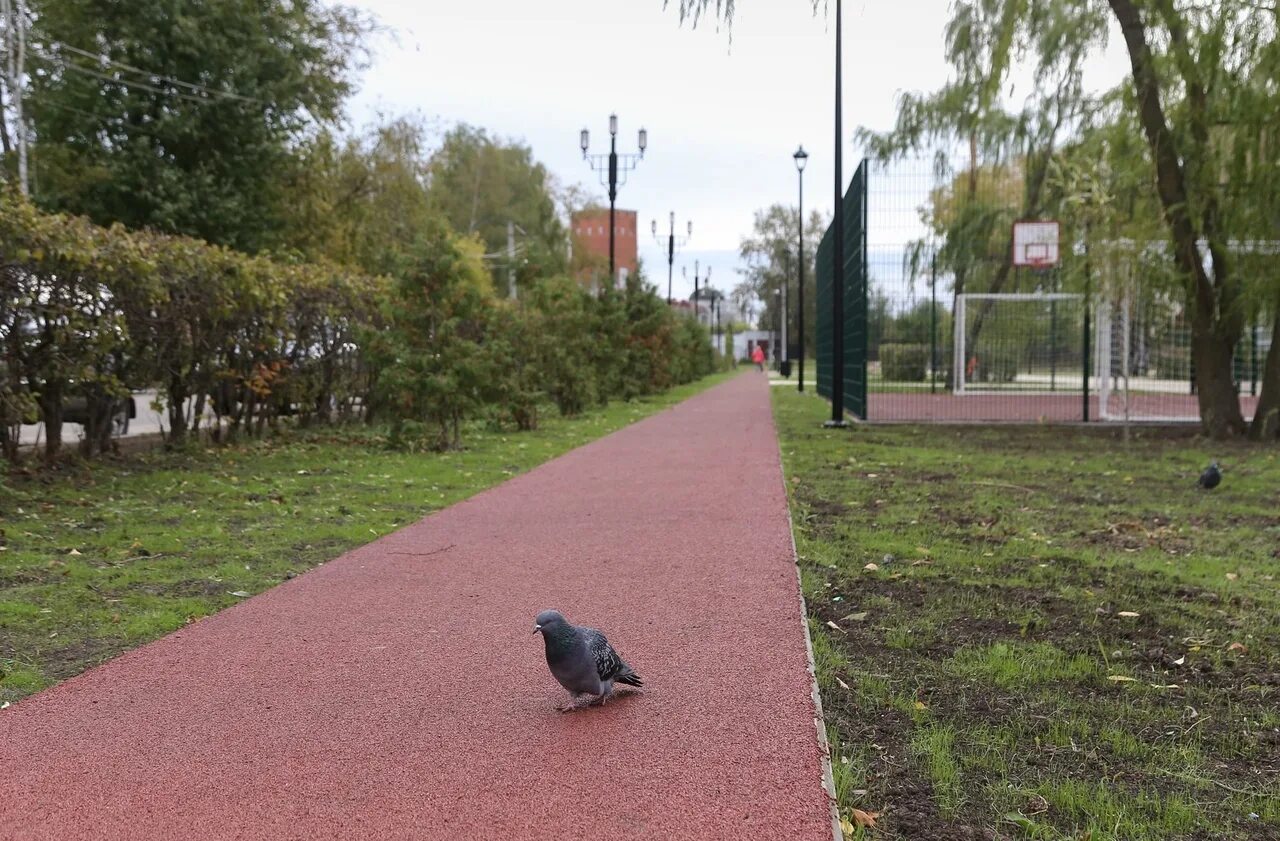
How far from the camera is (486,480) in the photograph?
1090 centimetres

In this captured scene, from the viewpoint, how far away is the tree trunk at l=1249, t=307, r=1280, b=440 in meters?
14.2

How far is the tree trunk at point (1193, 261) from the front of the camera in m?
13.8

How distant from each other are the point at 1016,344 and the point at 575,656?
58.5ft

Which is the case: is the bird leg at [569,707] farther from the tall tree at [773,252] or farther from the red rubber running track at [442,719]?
the tall tree at [773,252]

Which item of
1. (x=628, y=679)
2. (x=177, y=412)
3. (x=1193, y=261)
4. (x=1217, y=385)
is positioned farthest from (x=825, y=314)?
(x=628, y=679)

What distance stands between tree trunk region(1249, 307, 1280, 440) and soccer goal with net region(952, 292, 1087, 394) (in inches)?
176

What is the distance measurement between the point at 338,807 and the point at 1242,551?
5944mm

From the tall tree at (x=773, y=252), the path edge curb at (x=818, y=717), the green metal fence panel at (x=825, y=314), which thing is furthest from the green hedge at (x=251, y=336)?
the tall tree at (x=773, y=252)

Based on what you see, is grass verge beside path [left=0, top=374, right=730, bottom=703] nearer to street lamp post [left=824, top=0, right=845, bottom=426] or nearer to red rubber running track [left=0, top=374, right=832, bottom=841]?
red rubber running track [left=0, top=374, right=832, bottom=841]

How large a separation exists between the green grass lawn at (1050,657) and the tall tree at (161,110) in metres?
18.6

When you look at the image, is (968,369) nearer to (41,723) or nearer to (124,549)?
(124,549)

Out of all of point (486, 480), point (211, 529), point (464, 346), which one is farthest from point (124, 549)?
point (464, 346)

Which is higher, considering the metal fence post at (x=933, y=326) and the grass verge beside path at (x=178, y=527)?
the metal fence post at (x=933, y=326)

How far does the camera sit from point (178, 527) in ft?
25.9
